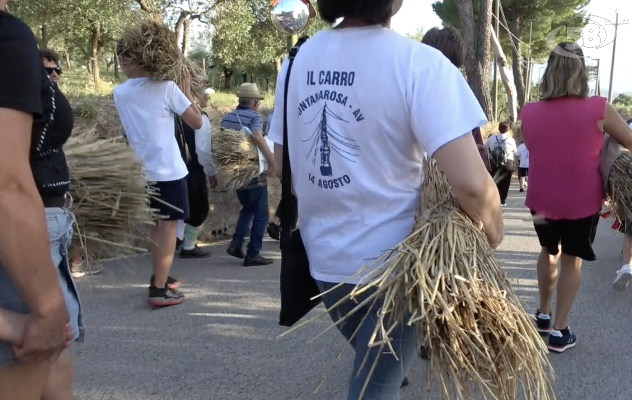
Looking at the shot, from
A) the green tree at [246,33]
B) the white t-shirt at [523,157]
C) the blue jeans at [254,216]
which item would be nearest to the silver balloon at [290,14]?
the blue jeans at [254,216]

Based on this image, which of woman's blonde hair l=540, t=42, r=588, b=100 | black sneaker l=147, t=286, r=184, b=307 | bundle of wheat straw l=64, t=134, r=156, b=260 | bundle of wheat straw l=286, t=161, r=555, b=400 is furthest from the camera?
black sneaker l=147, t=286, r=184, b=307

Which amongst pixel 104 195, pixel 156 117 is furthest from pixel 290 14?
pixel 104 195

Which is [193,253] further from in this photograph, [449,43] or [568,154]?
[568,154]

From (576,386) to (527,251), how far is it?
11.0 feet

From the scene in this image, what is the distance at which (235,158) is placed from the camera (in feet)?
18.6

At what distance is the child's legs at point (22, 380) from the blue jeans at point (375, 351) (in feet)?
2.77

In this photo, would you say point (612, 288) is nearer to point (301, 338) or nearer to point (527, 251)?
point (527, 251)

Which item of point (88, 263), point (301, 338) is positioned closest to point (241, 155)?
point (301, 338)

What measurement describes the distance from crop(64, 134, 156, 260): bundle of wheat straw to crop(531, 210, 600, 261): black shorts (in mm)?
2271

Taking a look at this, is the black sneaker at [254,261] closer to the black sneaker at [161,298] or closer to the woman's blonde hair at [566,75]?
the black sneaker at [161,298]

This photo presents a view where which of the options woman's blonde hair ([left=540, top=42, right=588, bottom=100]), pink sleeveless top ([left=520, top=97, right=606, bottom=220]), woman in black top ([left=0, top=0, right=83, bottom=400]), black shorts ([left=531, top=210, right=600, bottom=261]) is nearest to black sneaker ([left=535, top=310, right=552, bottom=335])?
black shorts ([left=531, top=210, right=600, bottom=261])

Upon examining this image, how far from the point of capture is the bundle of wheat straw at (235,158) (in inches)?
220

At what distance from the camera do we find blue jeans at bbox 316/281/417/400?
1.71 metres

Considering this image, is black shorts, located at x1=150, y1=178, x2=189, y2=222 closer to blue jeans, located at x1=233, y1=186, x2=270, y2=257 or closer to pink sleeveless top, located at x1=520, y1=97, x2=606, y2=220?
blue jeans, located at x1=233, y1=186, x2=270, y2=257
